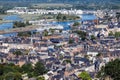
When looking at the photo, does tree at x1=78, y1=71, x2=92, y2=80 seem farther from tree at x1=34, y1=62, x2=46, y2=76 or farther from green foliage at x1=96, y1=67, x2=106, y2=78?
tree at x1=34, y1=62, x2=46, y2=76

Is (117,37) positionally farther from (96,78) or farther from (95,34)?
(96,78)

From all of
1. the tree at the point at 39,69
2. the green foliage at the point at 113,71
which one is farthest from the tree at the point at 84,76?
the tree at the point at 39,69

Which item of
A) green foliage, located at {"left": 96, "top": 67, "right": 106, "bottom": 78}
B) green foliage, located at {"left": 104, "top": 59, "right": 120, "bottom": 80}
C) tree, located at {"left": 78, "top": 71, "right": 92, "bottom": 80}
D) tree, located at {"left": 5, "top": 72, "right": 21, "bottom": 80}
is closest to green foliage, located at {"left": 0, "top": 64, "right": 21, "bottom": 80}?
tree, located at {"left": 5, "top": 72, "right": 21, "bottom": 80}

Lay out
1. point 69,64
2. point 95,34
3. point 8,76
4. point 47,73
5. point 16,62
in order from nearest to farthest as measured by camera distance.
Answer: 1. point 8,76
2. point 47,73
3. point 69,64
4. point 16,62
5. point 95,34

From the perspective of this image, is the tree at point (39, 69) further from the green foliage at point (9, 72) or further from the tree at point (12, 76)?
the tree at point (12, 76)

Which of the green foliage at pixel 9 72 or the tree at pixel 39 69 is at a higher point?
the green foliage at pixel 9 72

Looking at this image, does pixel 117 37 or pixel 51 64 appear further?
pixel 117 37

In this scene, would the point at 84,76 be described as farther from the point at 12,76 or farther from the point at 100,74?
the point at 12,76

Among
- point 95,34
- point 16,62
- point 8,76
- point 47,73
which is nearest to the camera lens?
point 8,76

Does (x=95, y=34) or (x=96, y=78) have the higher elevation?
(x=96, y=78)

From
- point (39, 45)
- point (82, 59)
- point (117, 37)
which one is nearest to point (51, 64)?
point (82, 59)
